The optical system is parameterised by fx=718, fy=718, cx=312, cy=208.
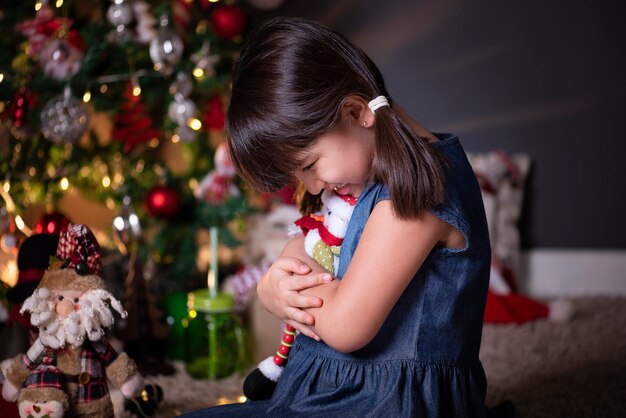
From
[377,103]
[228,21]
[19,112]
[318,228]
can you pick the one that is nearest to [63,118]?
[19,112]

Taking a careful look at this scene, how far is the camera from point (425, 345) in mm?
962

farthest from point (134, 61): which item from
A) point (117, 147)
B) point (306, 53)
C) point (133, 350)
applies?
point (306, 53)

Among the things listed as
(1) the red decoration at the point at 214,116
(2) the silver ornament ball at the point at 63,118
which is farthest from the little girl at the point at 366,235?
(1) the red decoration at the point at 214,116

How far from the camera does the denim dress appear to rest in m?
0.95

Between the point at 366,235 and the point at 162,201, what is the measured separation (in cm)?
118

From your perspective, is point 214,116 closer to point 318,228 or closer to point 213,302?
point 213,302

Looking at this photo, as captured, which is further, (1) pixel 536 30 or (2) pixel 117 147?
(1) pixel 536 30

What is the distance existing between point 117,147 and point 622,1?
1804 millimetres

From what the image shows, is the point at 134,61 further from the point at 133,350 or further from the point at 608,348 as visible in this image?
the point at 608,348

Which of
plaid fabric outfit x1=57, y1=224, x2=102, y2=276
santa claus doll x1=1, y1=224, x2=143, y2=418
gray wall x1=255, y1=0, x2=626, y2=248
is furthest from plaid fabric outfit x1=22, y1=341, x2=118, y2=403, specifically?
gray wall x1=255, y1=0, x2=626, y2=248

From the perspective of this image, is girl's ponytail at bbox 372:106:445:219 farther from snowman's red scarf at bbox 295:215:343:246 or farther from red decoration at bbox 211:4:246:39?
red decoration at bbox 211:4:246:39

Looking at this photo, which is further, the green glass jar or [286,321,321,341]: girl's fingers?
the green glass jar

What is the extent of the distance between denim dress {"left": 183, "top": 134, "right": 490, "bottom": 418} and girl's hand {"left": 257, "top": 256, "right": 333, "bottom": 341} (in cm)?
5

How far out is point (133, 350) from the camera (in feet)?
5.97
